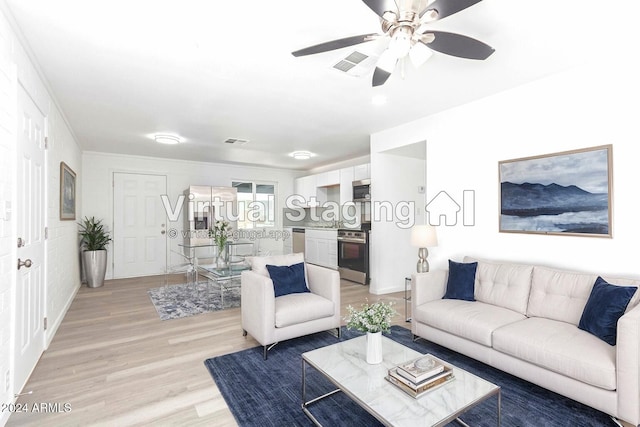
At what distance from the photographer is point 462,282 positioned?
3.08 meters

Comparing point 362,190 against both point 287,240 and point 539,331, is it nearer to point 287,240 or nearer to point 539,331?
point 287,240

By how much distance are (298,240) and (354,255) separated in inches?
79.8

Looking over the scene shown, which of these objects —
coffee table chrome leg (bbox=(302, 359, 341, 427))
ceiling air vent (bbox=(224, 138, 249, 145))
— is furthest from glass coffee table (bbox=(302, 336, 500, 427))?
ceiling air vent (bbox=(224, 138, 249, 145))

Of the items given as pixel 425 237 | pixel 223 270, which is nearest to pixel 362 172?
pixel 425 237

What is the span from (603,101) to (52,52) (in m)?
4.32

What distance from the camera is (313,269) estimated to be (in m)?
3.44

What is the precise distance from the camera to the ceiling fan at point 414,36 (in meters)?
1.55

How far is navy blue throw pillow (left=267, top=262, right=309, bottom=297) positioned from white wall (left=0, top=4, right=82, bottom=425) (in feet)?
6.27

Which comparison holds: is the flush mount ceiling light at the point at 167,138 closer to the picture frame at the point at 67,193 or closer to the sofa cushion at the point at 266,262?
the picture frame at the point at 67,193

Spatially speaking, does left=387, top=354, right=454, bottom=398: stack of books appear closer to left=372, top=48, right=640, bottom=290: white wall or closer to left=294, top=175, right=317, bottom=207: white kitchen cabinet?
left=372, top=48, right=640, bottom=290: white wall

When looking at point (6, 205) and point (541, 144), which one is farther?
point (541, 144)

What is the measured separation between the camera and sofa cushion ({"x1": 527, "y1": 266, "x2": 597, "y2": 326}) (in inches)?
95.4

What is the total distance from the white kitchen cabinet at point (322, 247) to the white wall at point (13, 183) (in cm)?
418

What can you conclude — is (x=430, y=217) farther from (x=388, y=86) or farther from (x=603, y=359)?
(x=603, y=359)
